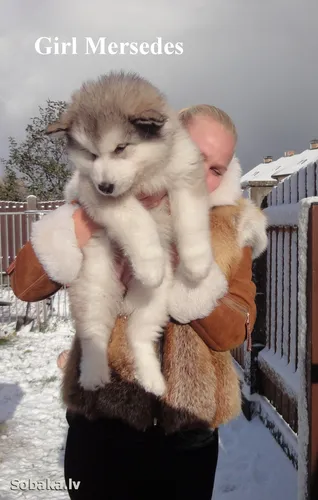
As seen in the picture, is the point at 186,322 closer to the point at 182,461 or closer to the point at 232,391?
the point at 232,391

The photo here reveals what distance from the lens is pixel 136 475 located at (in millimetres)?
1539

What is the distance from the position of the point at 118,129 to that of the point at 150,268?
0.52m

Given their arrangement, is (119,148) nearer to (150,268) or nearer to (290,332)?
(150,268)

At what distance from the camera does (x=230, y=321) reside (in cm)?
148

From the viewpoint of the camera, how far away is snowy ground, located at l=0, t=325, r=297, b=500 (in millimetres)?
3197

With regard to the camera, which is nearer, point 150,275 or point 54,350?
point 150,275

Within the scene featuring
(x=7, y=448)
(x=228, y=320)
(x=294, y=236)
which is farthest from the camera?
(x=7, y=448)

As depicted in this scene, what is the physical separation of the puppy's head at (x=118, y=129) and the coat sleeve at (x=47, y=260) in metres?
0.22

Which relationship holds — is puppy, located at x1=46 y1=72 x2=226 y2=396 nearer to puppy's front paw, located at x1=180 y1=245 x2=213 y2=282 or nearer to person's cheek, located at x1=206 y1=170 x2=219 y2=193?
puppy's front paw, located at x1=180 y1=245 x2=213 y2=282

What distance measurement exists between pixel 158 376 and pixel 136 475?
0.35 meters

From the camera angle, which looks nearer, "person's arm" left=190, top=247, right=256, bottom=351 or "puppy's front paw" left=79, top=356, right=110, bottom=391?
"person's arm" left=190, top=247, right=256, bottom=351

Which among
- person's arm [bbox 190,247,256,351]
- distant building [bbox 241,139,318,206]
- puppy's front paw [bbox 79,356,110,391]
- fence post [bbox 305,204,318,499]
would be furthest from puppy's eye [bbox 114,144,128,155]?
distant building [bbox 241,139,318,206]

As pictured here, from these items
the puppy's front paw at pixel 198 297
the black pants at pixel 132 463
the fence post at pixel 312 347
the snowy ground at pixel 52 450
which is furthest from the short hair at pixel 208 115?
the snowy ground at pixel 52 450

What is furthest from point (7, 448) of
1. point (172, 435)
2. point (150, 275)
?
point (150, 275)
